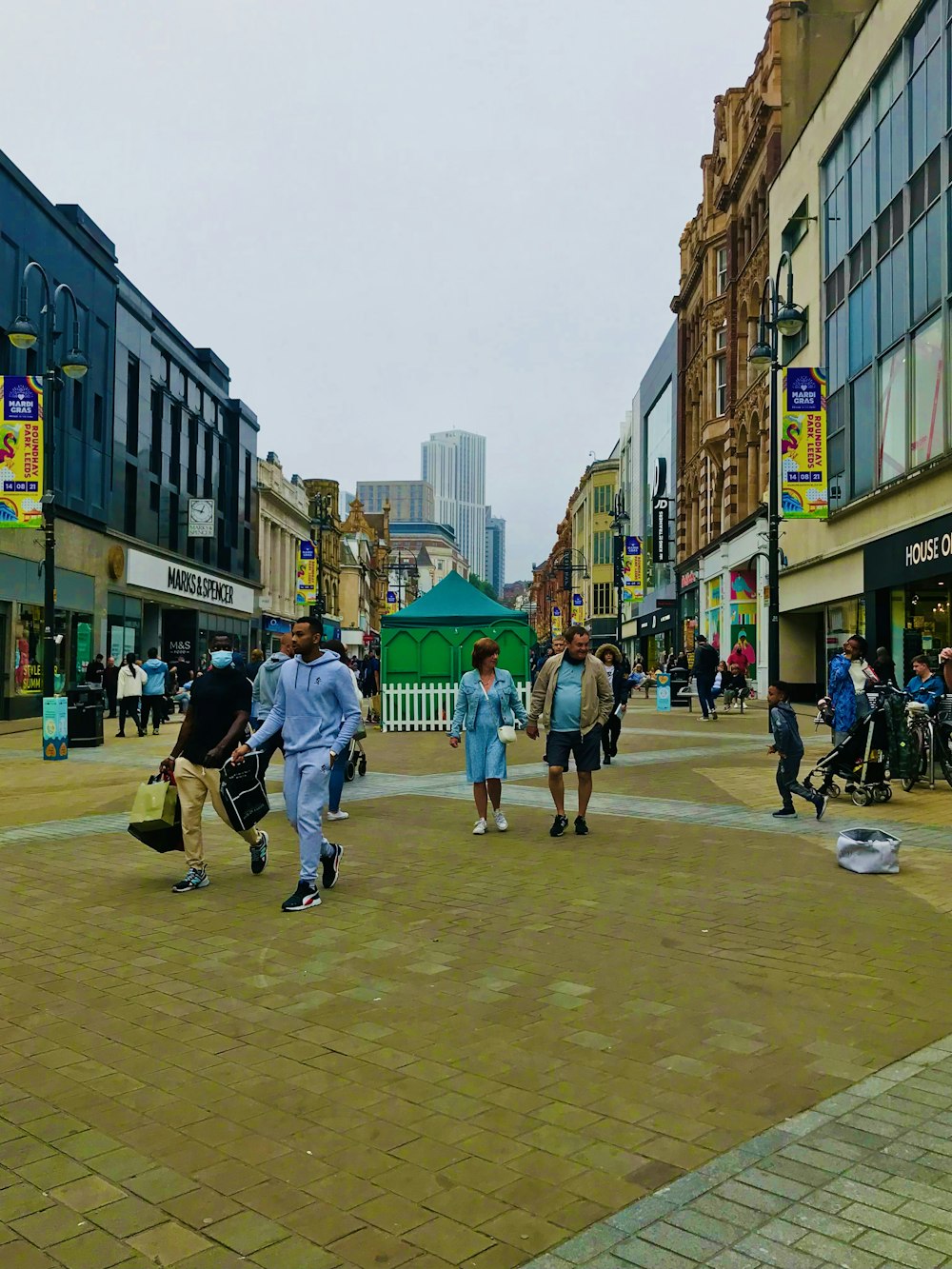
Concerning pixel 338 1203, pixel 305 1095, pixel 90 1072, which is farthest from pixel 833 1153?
pixel 90 1072

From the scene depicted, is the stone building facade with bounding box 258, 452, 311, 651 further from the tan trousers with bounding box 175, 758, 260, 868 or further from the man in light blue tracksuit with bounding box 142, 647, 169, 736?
the tan trousers with bounding box 175, 758, 260, 868

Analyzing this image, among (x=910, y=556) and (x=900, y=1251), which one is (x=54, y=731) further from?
(x=900, y=1251)

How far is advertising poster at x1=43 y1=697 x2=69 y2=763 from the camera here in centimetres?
1812

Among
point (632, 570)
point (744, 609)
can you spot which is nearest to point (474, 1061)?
point (744, 609)

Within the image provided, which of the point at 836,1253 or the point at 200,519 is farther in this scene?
the point at 200,519

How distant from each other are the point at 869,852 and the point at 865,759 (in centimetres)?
383

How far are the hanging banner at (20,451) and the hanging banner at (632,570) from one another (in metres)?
38.8

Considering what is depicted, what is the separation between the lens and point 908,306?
22531mm

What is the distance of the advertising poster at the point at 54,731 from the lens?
1812 cm

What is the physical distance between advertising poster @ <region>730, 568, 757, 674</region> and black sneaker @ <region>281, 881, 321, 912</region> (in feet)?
110

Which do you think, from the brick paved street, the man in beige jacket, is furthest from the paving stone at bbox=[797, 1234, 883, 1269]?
the man in beige jacket

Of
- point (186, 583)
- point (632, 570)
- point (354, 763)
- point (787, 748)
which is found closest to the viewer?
point (787, 748)

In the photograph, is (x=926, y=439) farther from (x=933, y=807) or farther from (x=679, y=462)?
(x=679, y=462)

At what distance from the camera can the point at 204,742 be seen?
26.2 ft
